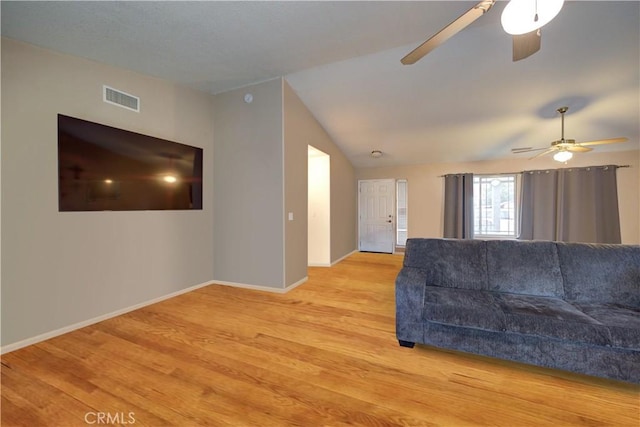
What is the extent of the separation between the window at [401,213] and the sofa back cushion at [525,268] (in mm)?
4156

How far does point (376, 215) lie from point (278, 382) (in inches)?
207

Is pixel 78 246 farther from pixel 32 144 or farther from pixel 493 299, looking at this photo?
pixel 493 299

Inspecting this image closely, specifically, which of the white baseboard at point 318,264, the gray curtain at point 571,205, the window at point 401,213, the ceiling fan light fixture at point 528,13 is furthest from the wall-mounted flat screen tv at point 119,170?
the gray curtain at point 571,205

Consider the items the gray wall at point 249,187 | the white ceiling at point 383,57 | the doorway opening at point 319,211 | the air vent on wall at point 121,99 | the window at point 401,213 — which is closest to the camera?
the white ceiling at point 383,57

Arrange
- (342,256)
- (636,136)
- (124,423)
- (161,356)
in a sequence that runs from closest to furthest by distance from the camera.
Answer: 1. (124,423)
2. (161,356)
3. (636,136)
4. (342,256)

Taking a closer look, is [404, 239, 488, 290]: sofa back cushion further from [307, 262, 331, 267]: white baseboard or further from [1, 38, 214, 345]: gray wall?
[1, 38, 214, 345]: gray wall

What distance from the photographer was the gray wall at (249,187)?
11.2 ft

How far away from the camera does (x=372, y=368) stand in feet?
5.89

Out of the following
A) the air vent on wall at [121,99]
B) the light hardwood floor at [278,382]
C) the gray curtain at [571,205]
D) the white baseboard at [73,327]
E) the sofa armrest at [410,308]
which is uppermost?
the air vent on wall at [121,99]

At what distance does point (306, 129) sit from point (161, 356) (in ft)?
11.1

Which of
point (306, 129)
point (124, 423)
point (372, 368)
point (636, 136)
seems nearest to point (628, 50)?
point (636, 136)

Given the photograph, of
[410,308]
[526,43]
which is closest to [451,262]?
[410,308]

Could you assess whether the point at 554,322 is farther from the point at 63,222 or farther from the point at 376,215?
the point at 376,215

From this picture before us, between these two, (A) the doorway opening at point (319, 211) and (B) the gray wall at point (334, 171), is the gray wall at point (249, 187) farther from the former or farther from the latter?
(A) the doorway opening at point (319, 211)
